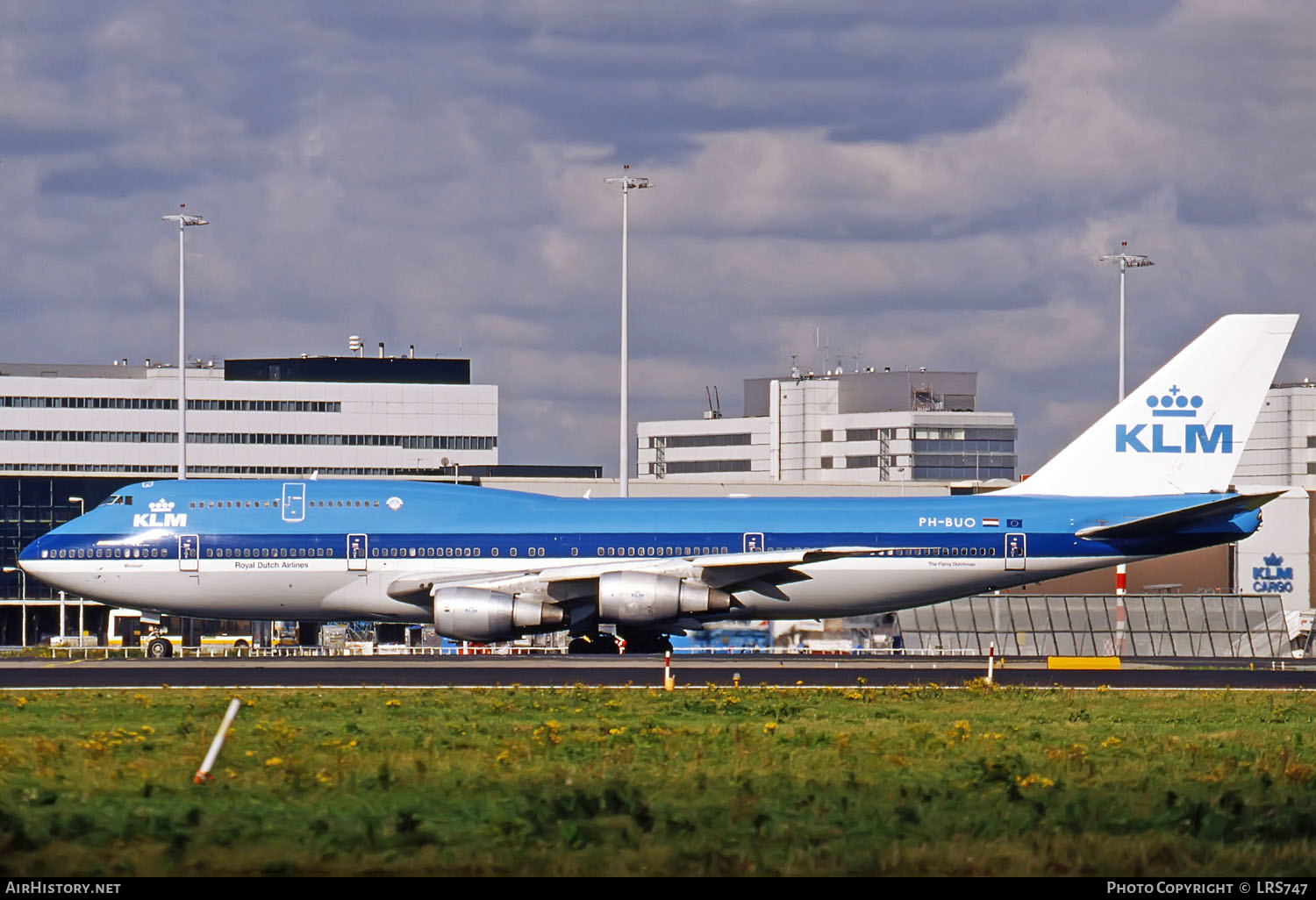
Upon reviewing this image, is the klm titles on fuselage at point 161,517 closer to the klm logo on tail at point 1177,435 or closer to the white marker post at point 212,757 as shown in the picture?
the klm logo on tail at point 1177,435

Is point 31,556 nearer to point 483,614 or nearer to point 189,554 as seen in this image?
point 189,554

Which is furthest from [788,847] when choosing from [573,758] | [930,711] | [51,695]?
[51,695]

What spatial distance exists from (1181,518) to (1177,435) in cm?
418

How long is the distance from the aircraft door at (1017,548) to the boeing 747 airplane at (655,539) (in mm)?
51

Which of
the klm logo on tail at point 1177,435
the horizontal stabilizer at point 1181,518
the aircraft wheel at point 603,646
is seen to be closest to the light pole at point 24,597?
the aircraft wheel at point 603,646

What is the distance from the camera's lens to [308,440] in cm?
17425

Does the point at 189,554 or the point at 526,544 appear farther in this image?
the point at 189,554

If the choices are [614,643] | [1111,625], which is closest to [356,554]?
[614,643]

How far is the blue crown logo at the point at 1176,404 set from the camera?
5391 cm

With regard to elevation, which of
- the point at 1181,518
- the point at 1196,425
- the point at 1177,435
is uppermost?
the point at 1196,425

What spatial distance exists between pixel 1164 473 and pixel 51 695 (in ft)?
109

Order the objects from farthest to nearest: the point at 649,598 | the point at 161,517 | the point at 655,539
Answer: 1. the point at 161,517
2. the point at 655,539
3. the point at 649,598

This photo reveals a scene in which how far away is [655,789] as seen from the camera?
1933cm
